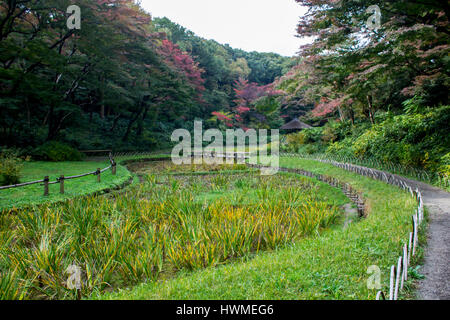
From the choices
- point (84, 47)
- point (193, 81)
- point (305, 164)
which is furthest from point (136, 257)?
point (193, 81)

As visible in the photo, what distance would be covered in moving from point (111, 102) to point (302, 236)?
64.8ft

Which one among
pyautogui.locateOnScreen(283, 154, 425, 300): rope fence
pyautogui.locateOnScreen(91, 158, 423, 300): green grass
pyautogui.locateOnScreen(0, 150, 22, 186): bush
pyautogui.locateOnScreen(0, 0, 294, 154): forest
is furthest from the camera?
pyautogui.locateOnScreen(0, 0, 294, 154): forest

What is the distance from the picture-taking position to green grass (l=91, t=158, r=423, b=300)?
2.97 metres

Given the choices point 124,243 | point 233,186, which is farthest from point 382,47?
point 124,243

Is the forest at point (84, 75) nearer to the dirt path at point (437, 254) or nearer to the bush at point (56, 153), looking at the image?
the bush at point (56, 153)

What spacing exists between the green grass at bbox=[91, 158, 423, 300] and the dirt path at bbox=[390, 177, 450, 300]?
161mm

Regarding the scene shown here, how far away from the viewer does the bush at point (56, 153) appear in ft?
53.0

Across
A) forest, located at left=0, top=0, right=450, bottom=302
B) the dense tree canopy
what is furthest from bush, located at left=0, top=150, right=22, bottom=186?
the dense tree canopy

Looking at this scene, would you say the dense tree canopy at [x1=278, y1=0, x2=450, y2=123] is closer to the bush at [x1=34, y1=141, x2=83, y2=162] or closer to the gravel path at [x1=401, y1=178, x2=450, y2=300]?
the gravel path at [x1=401, y1=178, x2=450, y2=300]

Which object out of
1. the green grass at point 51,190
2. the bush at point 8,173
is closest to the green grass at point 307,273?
the green grass at point 51,190

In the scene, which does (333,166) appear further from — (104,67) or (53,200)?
(104,67)

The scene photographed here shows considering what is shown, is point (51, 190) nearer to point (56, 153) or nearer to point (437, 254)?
point (56, 153)

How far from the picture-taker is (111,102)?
830 inches
